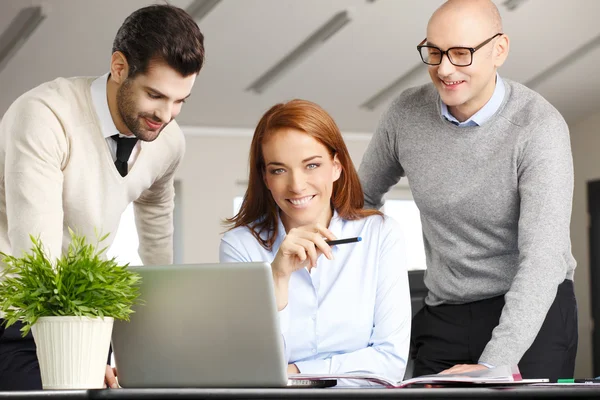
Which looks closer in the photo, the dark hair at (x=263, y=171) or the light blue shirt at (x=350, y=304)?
the light blue shirt at (x=350, y=304)

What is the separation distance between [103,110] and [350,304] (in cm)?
76

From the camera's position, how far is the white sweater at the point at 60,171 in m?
1.80

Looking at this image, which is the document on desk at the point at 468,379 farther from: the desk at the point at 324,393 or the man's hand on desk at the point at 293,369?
the man's hand on desk at the point at 293,369

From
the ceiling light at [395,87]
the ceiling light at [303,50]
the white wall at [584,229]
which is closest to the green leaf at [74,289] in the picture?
the ceiling light at [303,50]

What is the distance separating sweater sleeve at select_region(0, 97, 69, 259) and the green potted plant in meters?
0.35

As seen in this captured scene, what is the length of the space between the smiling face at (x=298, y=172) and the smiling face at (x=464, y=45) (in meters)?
0.35

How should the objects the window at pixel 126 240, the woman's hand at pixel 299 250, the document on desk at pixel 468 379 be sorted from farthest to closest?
1. the window at pixel 126 240
2. the woman's hand at pixel 299 250
3. the document on desk at pixel 468 379

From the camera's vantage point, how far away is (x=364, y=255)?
197 cm

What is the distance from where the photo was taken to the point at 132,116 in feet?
6.73

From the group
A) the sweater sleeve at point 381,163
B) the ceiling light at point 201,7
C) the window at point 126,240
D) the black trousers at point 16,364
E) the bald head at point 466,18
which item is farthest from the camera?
the window at point 126,240

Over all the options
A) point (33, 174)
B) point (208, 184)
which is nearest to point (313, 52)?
point (208, 184)

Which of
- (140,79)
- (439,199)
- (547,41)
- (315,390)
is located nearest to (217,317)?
(315,390)

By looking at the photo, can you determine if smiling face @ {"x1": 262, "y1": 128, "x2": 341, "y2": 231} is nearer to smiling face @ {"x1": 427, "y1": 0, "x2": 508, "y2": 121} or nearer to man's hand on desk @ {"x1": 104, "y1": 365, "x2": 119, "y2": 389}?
smiling face @ {"x1": 427, "y1": 0, "x2": 508, "y2": 121}

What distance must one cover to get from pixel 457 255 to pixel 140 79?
89cm
